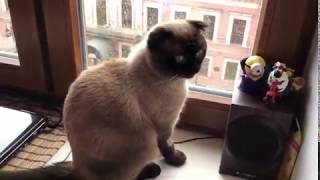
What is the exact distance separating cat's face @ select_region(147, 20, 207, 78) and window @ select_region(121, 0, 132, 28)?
302 mm

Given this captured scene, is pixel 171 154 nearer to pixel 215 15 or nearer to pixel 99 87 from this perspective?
pixel 99 87

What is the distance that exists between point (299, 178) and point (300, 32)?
15.1 inches

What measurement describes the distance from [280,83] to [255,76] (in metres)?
0.07

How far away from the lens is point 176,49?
0.97 m

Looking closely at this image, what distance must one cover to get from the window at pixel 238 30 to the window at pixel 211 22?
0.04m

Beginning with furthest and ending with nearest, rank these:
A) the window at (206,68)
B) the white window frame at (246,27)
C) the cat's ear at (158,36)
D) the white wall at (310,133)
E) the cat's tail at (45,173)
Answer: the window at (206,68)
the white window frame at (246,27)
the cat's tail at (45,173)
the cat's ear at (158,36)
the white wall at (310,133)

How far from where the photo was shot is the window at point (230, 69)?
127 cm

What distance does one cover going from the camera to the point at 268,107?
3.38 ft

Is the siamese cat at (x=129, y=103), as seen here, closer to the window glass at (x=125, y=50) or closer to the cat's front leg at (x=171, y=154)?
the cat's front leg at (x=171, y=154)

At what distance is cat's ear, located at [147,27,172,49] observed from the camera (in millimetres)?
957

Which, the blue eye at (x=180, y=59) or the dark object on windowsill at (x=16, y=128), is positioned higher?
the blue eye at (x=180, y=59)

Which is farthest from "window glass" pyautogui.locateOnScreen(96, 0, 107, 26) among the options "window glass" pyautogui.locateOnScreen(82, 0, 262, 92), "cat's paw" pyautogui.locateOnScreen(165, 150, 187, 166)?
"cat's paw" pyautogui.locateOnScreen(165, 150, 187, 166)

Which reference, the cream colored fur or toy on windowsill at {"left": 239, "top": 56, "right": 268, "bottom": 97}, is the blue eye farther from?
toy on windowsill at {"left": 239, "top": 56, "right": 268, "bottom": 97}

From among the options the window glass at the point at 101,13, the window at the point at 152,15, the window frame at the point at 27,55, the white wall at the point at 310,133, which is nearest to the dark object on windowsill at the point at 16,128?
the window frame at the point at 27,55
